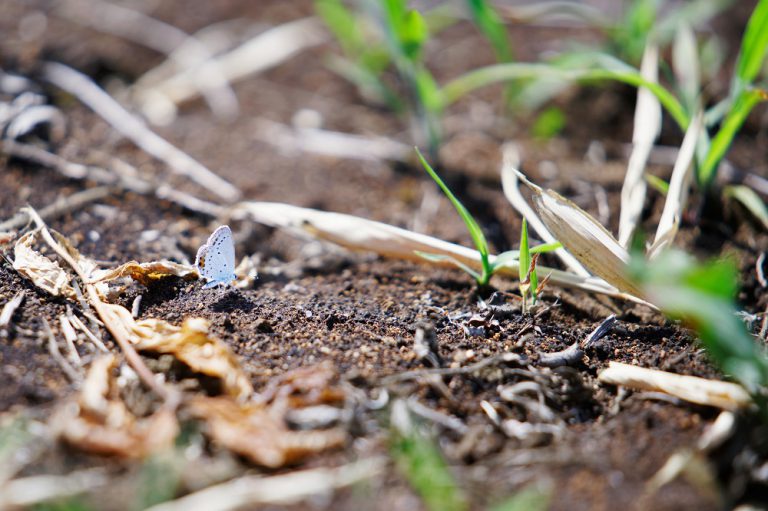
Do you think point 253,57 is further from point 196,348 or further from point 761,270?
point 761,270

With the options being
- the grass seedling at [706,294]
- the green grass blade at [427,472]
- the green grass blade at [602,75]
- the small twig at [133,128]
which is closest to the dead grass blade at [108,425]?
the green grass blade at [427,472]

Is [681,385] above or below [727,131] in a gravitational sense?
below

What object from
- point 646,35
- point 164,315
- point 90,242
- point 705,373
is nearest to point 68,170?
point 90,242

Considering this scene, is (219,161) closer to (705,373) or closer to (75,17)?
(75,17)

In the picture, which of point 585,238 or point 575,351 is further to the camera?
point 585,238

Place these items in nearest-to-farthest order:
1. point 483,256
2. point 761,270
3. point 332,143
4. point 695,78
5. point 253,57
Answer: point 483,256 → point 761,270 → point 695,78 → point 332,143 → point 253,57

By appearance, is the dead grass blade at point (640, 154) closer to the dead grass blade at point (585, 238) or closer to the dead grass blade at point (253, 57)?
the dead grass blade at point (585, 238)

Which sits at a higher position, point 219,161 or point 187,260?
point 219,161

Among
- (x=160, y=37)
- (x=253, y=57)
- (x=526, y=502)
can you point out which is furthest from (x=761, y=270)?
(x=160, y=37)
